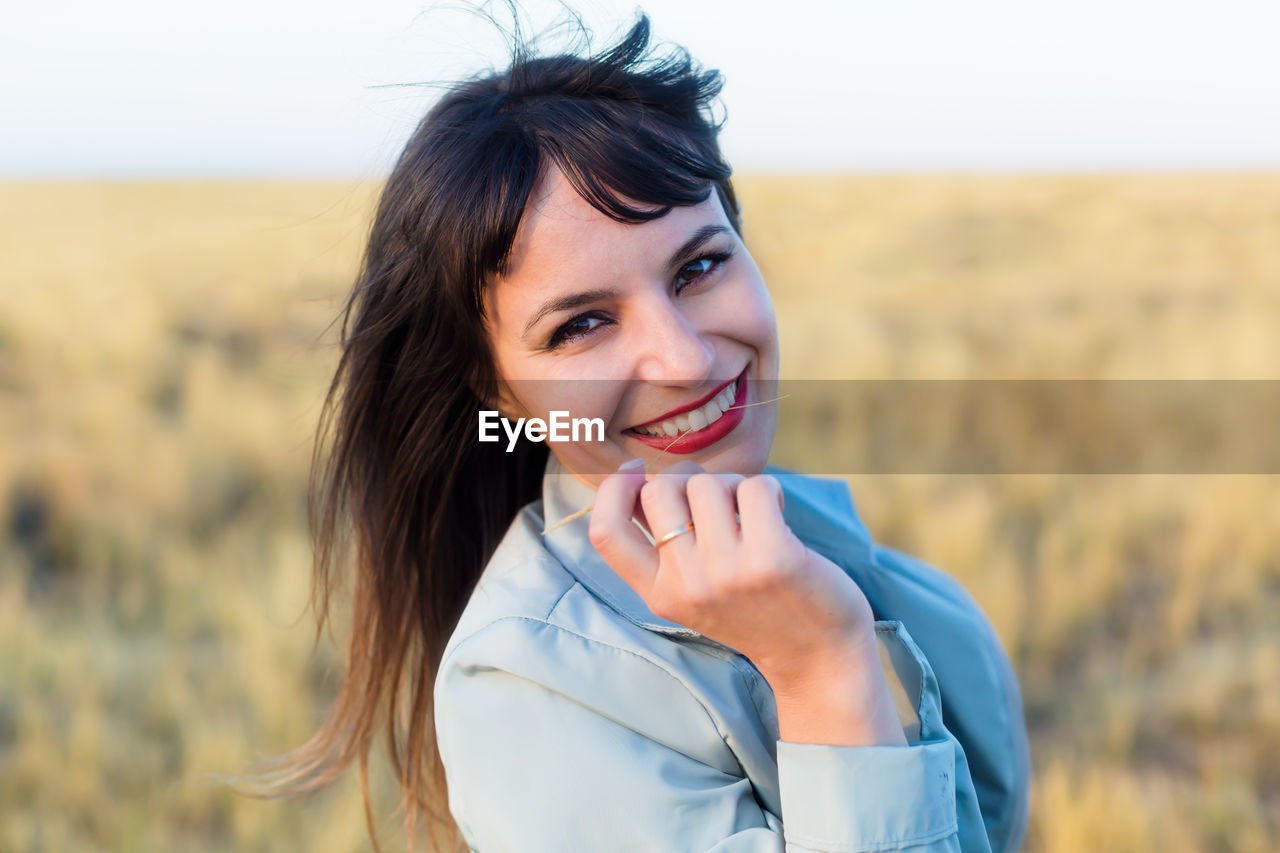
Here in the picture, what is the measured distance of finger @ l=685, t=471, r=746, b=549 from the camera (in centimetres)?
132

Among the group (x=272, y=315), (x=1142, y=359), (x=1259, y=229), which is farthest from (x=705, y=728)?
(x=1259, y=229)

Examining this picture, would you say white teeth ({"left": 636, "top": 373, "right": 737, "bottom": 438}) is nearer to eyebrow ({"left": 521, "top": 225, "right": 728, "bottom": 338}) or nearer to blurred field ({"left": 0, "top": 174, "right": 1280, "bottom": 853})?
eyebrow ({"left": 521, "top": 225, "right": 728, "bottom": 338})

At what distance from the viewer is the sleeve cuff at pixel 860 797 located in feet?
4.36

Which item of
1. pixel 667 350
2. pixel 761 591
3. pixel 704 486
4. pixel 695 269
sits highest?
pixel 695 269

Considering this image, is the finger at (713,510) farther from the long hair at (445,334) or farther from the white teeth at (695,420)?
the long hair at (445,334)

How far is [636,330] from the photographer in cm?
168

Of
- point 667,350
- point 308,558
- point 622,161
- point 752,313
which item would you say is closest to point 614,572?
point 667,350

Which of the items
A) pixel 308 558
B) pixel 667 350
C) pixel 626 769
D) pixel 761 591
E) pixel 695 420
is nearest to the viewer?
pixel 761 591

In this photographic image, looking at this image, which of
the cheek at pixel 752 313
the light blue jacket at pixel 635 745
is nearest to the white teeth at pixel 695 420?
the cheek at pixel 752 313

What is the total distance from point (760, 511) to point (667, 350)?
0.43m

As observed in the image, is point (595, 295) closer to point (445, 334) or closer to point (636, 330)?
point (636, 330)

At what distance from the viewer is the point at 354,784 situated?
3891 millimetres

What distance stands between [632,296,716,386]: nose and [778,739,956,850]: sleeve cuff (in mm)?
592

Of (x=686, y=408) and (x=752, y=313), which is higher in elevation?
(x=752, y=313)
